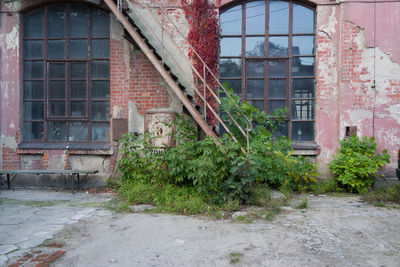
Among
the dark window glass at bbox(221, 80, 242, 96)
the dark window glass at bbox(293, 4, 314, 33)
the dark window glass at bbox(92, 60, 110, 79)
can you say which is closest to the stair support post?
the dark window glass at bbox(92, 60, 110, 79)

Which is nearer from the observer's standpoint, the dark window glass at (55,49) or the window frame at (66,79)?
the window frame at (66,79)

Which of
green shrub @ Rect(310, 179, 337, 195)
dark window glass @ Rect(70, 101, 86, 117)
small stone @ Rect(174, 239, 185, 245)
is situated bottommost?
small stone @ Rect(174, 239, 185, 245)

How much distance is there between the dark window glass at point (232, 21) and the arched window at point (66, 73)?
2655mm

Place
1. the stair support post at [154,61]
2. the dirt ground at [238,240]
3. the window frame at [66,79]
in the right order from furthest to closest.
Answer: the window frame at [66,79] < the stair support post at [154,61] < the dirt ground at [238,240]

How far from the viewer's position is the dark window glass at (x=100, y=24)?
659 cm

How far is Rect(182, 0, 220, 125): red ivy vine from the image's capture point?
6.20 metres

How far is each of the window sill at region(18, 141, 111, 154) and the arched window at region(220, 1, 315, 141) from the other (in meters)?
3.12

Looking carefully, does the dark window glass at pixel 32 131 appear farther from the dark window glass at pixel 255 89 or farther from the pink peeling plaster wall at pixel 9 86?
the dark window glass at pixel 255 89

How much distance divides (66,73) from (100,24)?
138cm

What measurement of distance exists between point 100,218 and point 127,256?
4.65 ft

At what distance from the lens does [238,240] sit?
3.38m

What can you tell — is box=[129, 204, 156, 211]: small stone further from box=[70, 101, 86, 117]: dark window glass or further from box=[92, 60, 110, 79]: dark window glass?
box=[92, 60, 110, 79]: dark window glass

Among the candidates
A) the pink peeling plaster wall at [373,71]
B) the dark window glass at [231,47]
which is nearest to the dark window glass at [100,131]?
the dark window glass at [231,47]

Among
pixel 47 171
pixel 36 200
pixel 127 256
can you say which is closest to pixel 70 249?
pixel 127 256
